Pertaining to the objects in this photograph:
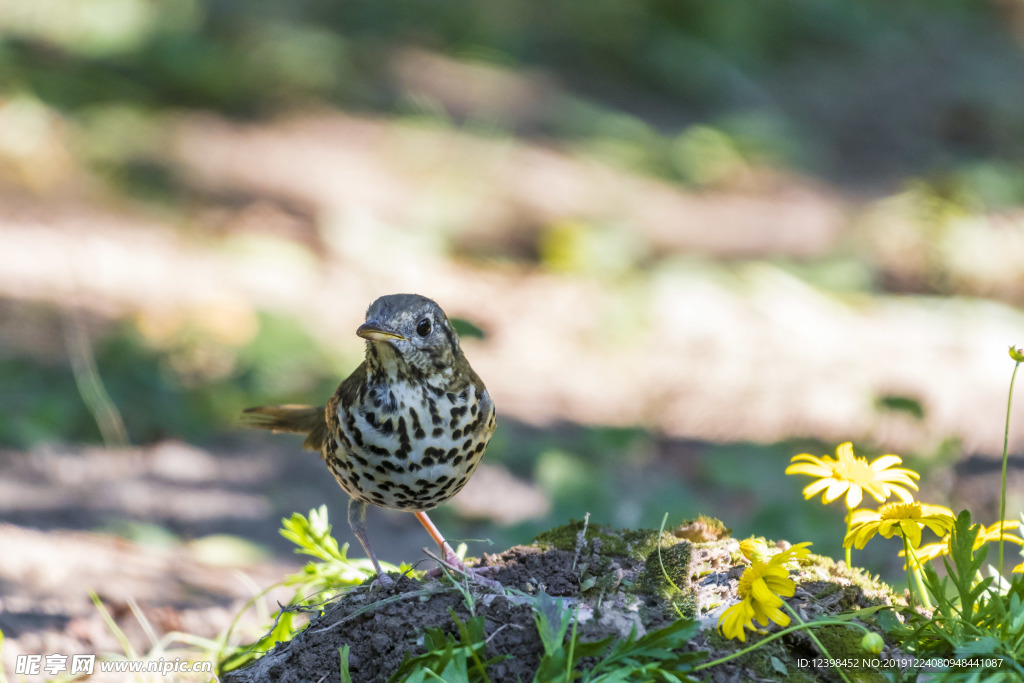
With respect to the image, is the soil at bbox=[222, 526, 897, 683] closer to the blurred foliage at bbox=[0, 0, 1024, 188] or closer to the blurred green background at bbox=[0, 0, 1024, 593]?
the blurred green background at bbox=[0, 0, 1024, 593]

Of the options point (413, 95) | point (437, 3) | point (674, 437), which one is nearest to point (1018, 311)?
point (674, 437)

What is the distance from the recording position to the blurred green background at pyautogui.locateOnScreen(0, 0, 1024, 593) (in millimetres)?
5652

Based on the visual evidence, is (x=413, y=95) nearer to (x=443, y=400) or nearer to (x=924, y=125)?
(x=924, y=125)

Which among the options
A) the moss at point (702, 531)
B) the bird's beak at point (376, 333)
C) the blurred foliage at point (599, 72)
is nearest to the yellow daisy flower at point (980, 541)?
the moss at point (702, 531)

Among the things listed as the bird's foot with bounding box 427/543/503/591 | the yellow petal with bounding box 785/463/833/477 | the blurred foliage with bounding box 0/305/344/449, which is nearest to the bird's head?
the bird's foot with bounding box 427/543/503/591

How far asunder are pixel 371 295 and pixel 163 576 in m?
3.83

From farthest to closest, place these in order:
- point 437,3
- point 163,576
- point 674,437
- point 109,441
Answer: point 437,3 < point 674,437 < point 109,441 < point 163,576

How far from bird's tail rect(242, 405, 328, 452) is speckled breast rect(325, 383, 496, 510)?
735 mm

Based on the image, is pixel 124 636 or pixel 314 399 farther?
pixel 314 399

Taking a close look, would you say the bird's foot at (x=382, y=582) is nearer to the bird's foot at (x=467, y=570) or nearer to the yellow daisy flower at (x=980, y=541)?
the bird's foot at (x=467, y=570)

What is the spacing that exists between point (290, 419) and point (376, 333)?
4.02 ft

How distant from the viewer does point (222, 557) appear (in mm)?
4461

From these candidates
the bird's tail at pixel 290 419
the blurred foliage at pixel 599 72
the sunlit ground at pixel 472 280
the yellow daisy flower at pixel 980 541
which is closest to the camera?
the yellow daisy flower at pixel 980 541

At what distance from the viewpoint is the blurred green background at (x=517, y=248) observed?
5652 millimetres
